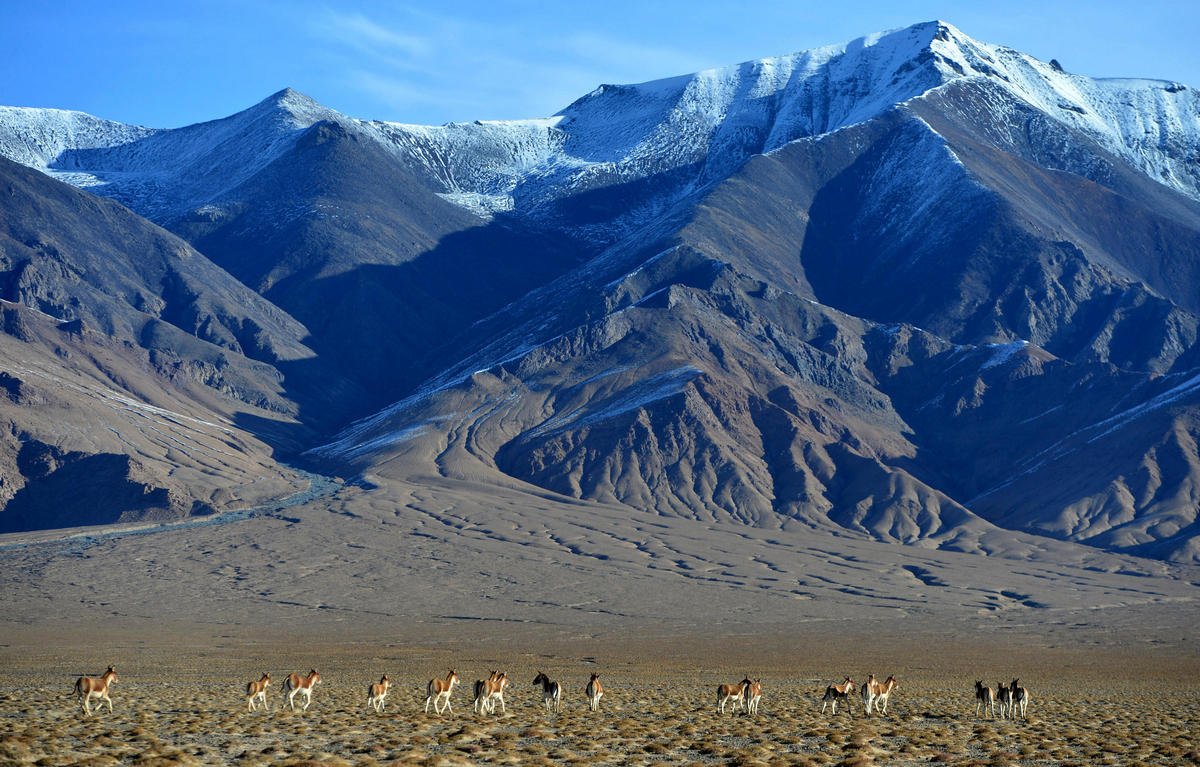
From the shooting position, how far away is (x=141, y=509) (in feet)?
510

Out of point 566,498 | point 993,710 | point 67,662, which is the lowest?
point 67,662

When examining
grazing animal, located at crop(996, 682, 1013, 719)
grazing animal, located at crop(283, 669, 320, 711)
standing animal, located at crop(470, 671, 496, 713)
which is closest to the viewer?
standing animal, located at crop(470, 671, 496, 713)

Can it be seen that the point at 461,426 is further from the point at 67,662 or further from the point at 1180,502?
the point at 67,662

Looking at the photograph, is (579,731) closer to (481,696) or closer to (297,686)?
(481,696)

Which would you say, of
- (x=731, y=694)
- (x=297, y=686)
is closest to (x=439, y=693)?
(x=297, y=686)

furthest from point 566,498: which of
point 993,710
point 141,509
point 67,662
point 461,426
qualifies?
point 993,710

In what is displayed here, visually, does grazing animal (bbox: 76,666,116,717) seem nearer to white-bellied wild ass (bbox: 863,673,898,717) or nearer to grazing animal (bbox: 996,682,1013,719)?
white-bellied wild ass (bbox: 863,673,898,717)

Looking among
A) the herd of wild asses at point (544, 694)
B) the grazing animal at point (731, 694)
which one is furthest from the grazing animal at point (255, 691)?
the grazing animal at point (731, 694)

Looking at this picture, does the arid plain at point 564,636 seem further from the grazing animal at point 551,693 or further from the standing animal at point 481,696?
the standing animal at point 481,696

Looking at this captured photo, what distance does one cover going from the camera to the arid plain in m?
35.9

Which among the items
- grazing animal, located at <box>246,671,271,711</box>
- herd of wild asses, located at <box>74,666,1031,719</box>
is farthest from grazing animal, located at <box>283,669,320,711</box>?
grazing animal, located at <box>246,671,271,711</box>

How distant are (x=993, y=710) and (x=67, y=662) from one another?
51579 mm

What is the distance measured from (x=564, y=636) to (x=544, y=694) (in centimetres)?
5606

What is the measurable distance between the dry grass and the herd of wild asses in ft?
1.87
